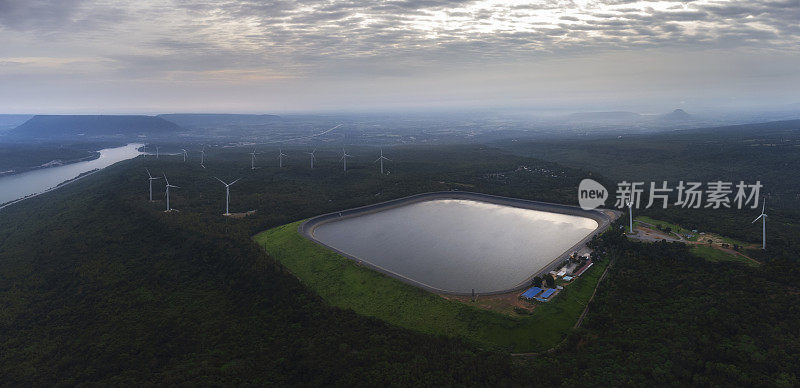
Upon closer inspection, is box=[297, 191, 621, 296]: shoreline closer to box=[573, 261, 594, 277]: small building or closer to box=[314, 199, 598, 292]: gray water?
Answer: box=[314, 199, 598, 292]: gray water

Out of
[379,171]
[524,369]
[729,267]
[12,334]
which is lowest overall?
[12,334]

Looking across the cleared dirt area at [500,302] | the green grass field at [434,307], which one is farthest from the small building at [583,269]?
the cleared dirt area at [500,302]

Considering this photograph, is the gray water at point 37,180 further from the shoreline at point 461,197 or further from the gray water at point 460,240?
the gray water at point 460,240

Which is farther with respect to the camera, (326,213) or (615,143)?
(615,143)

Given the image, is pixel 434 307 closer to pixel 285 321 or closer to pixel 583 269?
pixel 285 321

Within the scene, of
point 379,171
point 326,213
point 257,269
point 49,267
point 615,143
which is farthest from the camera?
point 615,143

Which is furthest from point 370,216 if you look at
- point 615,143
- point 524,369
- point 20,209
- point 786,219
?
point 615,143

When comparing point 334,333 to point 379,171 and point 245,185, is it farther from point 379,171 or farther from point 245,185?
point 379,171
